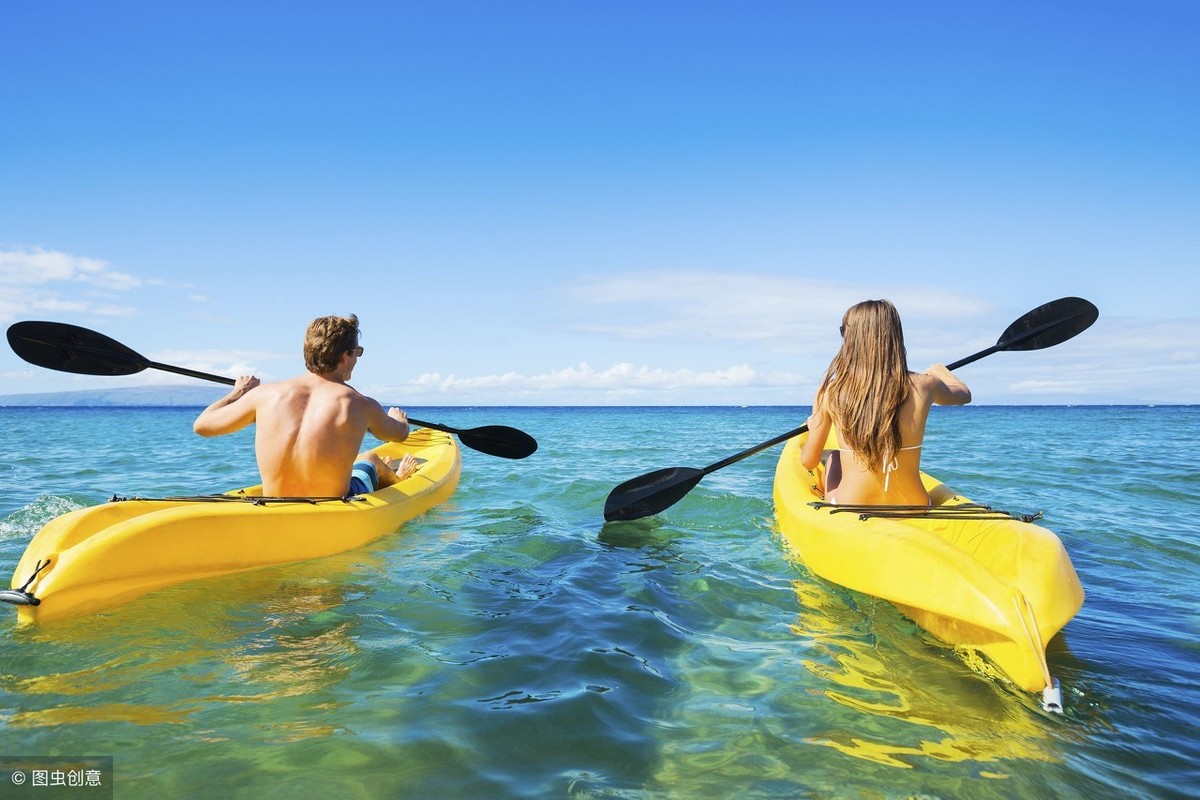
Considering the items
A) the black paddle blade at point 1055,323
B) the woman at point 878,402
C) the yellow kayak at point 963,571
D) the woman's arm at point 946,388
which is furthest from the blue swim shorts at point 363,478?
the black paddle blade at point 1055,323

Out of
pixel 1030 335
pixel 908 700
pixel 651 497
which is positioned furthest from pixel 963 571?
pixel 1030 335

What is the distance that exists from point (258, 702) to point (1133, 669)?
3523 mm

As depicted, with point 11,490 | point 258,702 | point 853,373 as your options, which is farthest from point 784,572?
point 11,490

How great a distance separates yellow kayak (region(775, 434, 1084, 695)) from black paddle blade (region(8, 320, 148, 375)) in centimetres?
508

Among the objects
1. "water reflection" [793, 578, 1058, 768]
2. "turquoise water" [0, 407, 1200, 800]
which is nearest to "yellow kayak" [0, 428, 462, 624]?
"turquoise water" [0, 407, 1200, 800]

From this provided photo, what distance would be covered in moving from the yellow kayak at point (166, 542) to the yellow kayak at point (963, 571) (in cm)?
298

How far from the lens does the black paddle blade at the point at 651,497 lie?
5.92m

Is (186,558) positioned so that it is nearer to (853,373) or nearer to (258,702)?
(258,702)

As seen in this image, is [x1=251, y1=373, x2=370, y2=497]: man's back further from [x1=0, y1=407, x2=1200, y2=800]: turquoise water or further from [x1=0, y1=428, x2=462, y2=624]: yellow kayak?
[x1=0, y1=407, x2=1200, y2=800]: turquoise water

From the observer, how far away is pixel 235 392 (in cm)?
459

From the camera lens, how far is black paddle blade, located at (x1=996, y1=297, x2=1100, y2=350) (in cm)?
554

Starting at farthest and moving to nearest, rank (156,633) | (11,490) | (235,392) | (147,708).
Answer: (11,490)
(235,392)
(156,633)
(147,708)

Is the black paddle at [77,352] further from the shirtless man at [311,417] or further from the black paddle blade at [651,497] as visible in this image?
the black paddle blade at [651,497]

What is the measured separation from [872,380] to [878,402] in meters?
0.12
